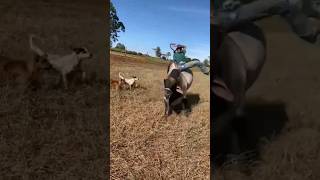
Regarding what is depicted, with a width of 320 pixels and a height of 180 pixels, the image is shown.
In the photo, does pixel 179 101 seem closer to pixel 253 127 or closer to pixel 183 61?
pixel 183 61

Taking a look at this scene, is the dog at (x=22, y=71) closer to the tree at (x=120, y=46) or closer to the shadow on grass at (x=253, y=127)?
the tree at (x=120, y=46)

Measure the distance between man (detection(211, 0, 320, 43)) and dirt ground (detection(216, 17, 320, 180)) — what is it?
0.13 ft

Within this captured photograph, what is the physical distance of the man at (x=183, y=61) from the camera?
2367 millimetres

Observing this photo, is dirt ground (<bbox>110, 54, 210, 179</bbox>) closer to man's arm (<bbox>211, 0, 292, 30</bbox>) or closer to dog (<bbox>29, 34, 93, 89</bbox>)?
dog (<bbox>29, 34, 93, 89</bbox>)

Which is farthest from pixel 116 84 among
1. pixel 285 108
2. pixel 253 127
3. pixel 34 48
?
pixel 285 108

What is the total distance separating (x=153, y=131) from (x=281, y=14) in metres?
0.80

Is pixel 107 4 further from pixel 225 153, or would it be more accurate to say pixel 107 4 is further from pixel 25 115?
pixel 225 153

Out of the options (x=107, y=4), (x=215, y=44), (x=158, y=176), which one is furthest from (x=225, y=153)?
(x=107, y=4)

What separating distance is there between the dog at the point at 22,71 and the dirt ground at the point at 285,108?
936mm

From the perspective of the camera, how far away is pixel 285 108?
8.04ft

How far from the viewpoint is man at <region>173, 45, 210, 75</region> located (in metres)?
2.37

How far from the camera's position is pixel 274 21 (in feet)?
7.86

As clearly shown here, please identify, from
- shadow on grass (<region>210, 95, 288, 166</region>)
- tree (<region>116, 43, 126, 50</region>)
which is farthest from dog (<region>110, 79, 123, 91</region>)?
shadow on grass (<region>210, 95, 288, 166</region>)

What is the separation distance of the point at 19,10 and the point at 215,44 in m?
0.87
